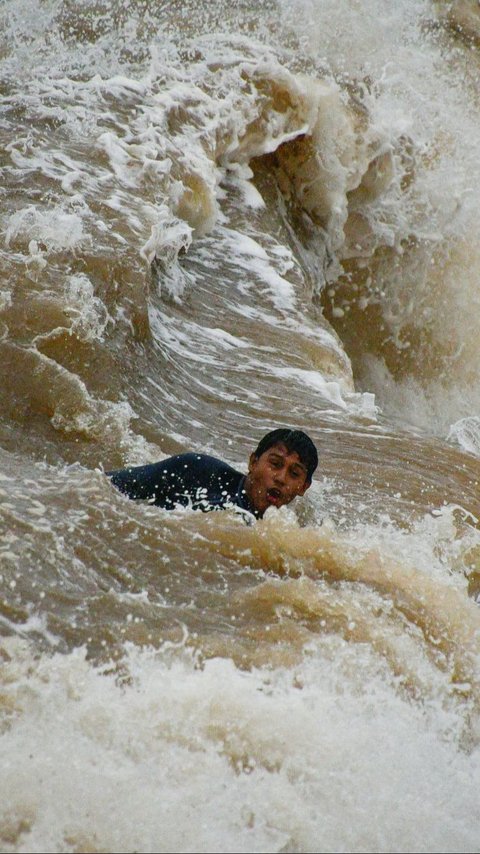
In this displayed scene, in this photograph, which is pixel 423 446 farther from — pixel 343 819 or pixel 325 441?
pixel 343 819

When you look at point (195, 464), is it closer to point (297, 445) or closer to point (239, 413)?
point (297, 445)

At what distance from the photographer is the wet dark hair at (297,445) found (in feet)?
13.0

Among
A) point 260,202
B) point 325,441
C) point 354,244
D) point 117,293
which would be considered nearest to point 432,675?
point 325,441

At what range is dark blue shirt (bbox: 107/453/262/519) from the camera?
3703mm

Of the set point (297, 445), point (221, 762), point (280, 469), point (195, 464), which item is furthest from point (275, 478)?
point (221, 762)

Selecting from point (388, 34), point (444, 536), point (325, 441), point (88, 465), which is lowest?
point (88, 465)

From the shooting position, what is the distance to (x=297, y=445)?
156 inches

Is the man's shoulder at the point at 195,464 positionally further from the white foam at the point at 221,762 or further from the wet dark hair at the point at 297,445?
the white foam at the point at 221,762

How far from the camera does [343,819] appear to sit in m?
2.20

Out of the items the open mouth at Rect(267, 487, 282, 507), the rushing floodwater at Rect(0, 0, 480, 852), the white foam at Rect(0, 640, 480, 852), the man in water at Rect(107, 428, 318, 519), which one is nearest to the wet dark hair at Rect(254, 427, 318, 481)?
the man in water at Rect(107, 428, 318, 519)

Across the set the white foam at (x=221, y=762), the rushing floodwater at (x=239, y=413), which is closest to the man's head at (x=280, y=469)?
the rushing floodwater at (x=239, y=413)

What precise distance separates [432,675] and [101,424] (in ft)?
6.79

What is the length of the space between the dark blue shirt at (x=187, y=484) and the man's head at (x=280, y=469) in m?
0.05

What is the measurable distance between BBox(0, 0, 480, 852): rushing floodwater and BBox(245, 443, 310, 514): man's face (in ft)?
0.73
